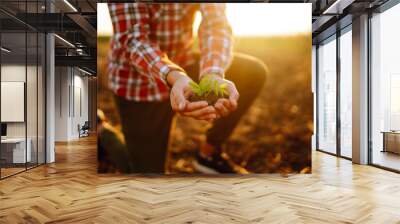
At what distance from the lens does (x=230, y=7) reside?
6371 millimetres

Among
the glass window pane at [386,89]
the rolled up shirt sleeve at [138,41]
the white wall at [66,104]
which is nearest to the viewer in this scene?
the rolled up shirt sleeve at [138,41]

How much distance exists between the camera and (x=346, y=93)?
8.80m

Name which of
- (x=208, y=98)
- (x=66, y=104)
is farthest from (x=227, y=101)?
(x=66, y=104)

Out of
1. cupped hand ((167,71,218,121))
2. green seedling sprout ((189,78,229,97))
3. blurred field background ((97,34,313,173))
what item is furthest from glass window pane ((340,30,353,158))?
cupped hand ((167,71,218,121))

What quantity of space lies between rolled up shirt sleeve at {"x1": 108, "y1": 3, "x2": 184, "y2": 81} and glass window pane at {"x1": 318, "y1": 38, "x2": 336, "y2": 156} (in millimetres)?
4963

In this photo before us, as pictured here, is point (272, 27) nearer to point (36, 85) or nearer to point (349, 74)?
point (349, 74)

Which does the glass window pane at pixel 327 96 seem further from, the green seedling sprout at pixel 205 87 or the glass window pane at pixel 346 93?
the green seedling sprout at pixel 205 87

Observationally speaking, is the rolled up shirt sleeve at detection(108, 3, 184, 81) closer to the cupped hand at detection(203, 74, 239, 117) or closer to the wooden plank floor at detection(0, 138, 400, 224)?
the cupped hand at detection(203, 74, 239, 117)

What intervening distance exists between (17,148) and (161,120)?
8.34 ft

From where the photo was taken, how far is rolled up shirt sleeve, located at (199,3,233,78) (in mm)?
6270

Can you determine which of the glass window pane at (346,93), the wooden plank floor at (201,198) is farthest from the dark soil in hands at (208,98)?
the glass window pane at (346,93)

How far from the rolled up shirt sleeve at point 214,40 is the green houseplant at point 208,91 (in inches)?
6.2

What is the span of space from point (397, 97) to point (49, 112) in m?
6.47

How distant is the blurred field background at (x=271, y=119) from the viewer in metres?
6.33
